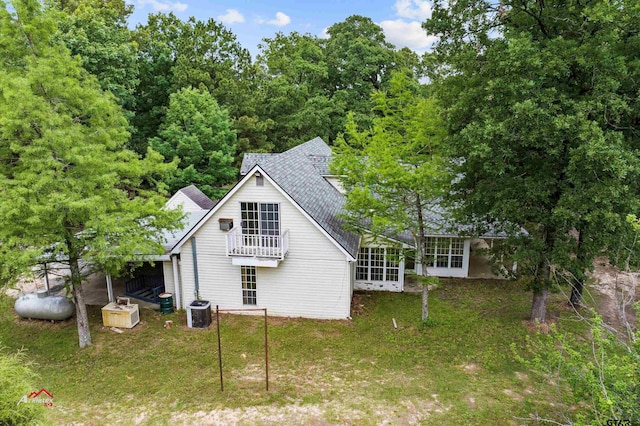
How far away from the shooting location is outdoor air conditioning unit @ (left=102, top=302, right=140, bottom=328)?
14.8 metres

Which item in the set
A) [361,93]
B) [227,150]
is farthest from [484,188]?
[361,93]

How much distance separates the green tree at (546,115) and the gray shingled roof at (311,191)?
4840 mm

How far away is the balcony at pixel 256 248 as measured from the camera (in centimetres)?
1452

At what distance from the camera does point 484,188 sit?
1297 centimetres

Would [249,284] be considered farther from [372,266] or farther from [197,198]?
[197,198]

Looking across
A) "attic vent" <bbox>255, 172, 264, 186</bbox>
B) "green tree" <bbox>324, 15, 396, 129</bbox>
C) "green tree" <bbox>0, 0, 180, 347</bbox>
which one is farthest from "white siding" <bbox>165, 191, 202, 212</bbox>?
"green tree" <bbox>324, 15, 396, 129</bbox>

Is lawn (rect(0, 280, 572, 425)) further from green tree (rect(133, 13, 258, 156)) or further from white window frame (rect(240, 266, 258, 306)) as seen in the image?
green tree (rect(133, 13, 258, 156))

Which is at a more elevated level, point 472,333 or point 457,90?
point 457,90

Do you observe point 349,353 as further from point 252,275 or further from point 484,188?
point 484,188

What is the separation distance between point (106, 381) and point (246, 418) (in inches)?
187

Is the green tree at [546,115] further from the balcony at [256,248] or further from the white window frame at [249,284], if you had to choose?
the white window frame at [249,284]

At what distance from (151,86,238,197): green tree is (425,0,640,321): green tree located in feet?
61.9

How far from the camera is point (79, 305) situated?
13.4 m

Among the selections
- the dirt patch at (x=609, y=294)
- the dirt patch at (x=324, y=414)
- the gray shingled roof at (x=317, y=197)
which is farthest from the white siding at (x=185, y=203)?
the dirt patch at (x=609, y=294)
